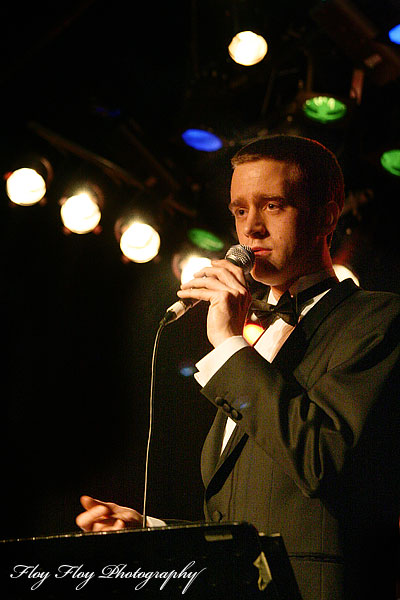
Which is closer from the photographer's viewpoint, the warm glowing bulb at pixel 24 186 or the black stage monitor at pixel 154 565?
the black stage monitor at pixel 154 565

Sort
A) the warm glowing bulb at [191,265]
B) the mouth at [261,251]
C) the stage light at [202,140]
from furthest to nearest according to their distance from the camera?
the stage light at [202,140], the warm glowing bulb at [191,265], the mouth at [261,251]

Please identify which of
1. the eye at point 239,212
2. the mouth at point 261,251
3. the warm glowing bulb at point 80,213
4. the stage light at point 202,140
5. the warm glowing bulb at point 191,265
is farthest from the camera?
the warm glowing bulb at point 80,213

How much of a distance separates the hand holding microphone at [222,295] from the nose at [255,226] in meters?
0.30

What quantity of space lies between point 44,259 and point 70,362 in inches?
23.6

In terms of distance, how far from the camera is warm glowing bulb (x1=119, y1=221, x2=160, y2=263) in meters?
3.03

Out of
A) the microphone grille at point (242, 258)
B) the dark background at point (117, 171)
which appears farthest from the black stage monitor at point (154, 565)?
the dark background at point (117, 171)

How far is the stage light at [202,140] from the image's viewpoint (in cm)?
296

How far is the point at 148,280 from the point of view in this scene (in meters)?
2.94

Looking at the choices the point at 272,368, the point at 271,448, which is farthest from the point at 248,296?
the point at 271,448

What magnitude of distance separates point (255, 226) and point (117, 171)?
1402mm

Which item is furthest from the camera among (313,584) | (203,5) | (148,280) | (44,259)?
(44,259)

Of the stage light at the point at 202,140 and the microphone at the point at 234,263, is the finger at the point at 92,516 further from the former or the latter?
the stage light at the point at 202,140

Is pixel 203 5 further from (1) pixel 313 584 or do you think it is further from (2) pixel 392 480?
(1) pixel 313 584

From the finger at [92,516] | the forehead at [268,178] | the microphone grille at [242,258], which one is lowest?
the finger at [92,516]
